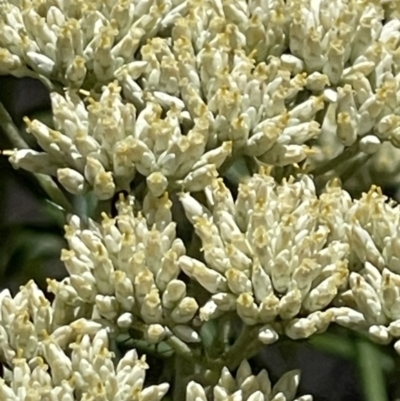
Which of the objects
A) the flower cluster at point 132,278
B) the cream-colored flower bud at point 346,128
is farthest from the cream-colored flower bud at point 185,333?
the cream-colored flower bud at point 346,128

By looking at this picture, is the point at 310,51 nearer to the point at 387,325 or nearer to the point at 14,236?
the point at 387,325

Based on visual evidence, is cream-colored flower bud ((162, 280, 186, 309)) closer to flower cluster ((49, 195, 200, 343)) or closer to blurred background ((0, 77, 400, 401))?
flower cluster ((49, 195, 200, 343))

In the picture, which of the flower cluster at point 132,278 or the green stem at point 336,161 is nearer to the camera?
the flower cluster at point 132,278

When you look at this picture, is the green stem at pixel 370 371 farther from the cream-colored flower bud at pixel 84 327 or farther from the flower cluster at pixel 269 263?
the cream-colored flower bud at pixel 84 327

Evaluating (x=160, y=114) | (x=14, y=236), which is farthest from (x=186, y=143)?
(x=14, y=236)

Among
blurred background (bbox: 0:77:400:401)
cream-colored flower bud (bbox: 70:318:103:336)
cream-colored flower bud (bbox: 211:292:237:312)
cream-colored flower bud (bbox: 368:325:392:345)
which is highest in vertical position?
cream-colored flower bud (bbox: 211:292:237:312)

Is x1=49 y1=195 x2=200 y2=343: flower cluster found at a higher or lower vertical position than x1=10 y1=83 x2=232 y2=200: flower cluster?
lower

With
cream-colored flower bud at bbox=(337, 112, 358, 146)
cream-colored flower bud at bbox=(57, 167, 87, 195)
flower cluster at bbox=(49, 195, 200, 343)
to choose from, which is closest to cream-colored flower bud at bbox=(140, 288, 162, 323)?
flower cluster at bbox=(49, 195, 200, 343)

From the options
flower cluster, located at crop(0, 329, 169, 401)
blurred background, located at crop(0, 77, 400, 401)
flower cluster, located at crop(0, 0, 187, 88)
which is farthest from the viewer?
blurred background, located at crop(0, 77, 400, 401)
